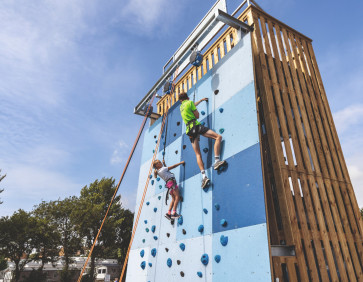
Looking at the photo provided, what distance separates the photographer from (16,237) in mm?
16562

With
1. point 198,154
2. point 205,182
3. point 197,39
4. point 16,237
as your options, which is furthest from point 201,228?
point 16,237

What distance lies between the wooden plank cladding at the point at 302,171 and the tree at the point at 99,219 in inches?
707

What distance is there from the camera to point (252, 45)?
13.4 feet

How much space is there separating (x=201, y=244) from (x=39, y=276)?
1979 centimetres

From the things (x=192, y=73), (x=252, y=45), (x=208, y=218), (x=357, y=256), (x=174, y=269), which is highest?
(x=192, y=73)

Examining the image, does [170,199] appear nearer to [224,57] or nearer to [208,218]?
[208,218]

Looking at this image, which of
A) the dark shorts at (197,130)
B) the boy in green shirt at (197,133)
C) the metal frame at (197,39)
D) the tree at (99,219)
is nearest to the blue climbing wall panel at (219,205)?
the boy in green shirt at (197,133)

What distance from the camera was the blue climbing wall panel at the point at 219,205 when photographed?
9.62ft

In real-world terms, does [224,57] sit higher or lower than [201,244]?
higher

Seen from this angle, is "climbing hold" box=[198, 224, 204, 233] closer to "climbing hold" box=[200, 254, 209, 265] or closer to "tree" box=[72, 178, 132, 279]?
"climbing hold" box=[200, 254, 209, 265]

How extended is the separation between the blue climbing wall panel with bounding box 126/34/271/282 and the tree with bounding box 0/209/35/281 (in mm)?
15449

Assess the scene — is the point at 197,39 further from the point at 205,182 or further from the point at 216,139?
the point at 205,182

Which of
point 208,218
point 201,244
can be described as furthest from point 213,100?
point 201,244

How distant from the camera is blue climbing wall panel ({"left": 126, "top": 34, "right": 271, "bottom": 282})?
293 cm
